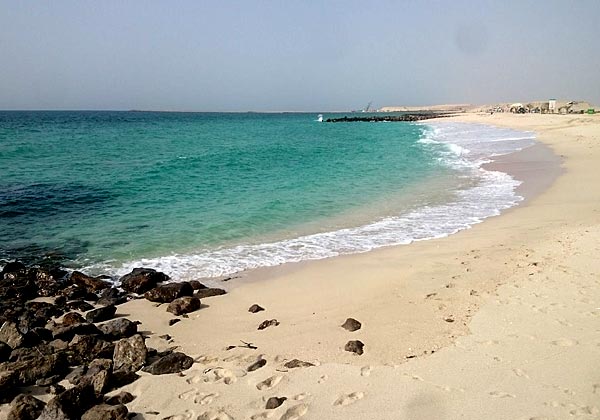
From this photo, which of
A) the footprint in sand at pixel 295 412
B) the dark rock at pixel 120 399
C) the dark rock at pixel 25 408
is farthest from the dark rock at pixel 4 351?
the footprint in sand at pixel 295 412

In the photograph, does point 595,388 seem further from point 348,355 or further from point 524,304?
point 348,355

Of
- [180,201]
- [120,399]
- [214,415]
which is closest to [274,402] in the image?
[214,415]

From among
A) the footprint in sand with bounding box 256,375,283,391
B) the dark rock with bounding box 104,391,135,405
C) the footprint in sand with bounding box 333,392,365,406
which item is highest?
the footprint in sand with bounding box 333,392,365,406

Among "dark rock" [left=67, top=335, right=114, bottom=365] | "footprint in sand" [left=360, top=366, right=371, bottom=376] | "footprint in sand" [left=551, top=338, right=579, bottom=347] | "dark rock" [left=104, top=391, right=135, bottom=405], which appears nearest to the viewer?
"dark rock" [left=104, top=391, right=135, bottom=405]

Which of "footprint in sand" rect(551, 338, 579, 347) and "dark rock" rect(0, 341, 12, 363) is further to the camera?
"dark rock" rect(0, 341, 12, 363)

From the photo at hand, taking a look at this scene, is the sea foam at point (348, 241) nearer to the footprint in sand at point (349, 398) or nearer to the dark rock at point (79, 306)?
the dark rock at point (79, 306)

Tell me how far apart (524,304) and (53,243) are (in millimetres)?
10144

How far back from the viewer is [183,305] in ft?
21.5

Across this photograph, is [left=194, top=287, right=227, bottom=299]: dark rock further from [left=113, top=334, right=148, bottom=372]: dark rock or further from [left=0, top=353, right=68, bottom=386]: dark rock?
[left=0, top=353, right=68, bottom=386]: dark rock

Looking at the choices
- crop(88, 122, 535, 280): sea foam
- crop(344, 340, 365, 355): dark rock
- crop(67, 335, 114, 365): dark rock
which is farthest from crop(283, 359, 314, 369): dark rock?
crop(88, 122, 535, 280): sea foam

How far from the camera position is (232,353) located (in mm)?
5137

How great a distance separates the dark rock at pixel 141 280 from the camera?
24.5ft

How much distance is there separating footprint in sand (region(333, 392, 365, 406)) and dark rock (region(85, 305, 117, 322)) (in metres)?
4.04

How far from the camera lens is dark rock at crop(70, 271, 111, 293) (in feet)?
25.0
